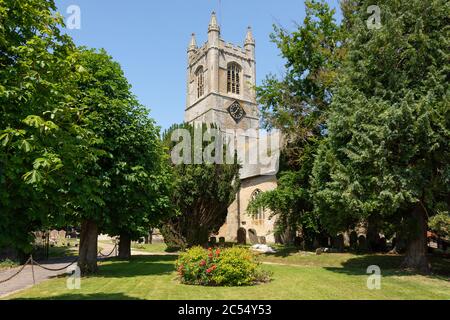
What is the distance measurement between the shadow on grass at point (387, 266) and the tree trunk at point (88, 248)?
10604 mm

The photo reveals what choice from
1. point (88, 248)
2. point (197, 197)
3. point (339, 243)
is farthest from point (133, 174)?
point (339, 243)

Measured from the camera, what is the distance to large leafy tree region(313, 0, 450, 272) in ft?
44.5

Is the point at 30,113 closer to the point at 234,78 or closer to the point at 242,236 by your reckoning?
the point at 242,236

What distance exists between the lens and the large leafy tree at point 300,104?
2367 cm

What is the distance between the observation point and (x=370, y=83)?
1580cm

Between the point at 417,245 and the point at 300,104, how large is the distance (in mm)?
12213

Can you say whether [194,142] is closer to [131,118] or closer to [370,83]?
[131,118]

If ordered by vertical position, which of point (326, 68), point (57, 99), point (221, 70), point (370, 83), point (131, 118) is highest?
point (221, 70)

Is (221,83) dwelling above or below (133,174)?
above

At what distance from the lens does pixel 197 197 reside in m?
28.5

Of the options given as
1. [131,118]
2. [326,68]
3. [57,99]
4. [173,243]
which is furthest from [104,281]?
[326,68]

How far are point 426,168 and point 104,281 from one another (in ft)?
41.9

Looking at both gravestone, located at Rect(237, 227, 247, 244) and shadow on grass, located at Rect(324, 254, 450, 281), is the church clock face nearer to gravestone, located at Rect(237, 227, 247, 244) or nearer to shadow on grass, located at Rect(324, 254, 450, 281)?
gravestone, located at Rect(237, 227, 247, 244)

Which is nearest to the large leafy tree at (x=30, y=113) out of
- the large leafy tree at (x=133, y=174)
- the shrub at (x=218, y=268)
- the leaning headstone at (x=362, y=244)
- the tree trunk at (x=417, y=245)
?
the shrub at (x=218, y=268)
